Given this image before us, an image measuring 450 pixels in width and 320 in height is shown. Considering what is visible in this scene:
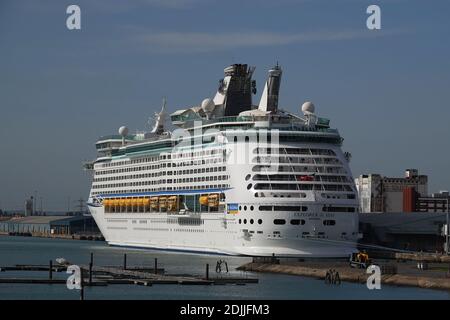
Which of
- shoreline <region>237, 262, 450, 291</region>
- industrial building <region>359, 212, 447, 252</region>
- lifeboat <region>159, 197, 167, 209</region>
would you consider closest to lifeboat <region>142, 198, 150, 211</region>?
lifeboat <region>159, 197, 167, 209</region>

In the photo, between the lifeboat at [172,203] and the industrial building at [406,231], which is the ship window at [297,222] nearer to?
the lifeboat at [172,203]

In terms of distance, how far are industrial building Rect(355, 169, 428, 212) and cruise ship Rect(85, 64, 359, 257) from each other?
7197cm

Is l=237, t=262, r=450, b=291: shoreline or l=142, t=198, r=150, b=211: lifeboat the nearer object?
l=237, t=262, r=450, b=291: shoreline

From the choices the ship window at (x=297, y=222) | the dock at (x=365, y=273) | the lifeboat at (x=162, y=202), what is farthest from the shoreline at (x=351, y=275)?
the lifeboat at (x=162, y=202)

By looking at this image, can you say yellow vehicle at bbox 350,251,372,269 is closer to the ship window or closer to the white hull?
the white hull

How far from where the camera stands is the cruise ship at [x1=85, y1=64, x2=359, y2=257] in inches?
3295

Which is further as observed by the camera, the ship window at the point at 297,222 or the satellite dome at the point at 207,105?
the satellite dome at the point at 207,105

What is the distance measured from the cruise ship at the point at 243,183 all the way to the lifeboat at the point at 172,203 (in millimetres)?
193

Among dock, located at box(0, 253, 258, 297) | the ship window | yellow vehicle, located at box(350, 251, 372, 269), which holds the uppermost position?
the ship window

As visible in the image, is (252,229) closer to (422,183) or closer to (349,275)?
(349,275)

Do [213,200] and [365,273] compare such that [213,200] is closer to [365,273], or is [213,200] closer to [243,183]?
[243,183]

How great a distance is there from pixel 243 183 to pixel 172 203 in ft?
53.1

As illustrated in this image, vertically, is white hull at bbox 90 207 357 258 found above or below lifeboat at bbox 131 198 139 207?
below

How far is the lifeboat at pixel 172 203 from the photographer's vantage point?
101m
